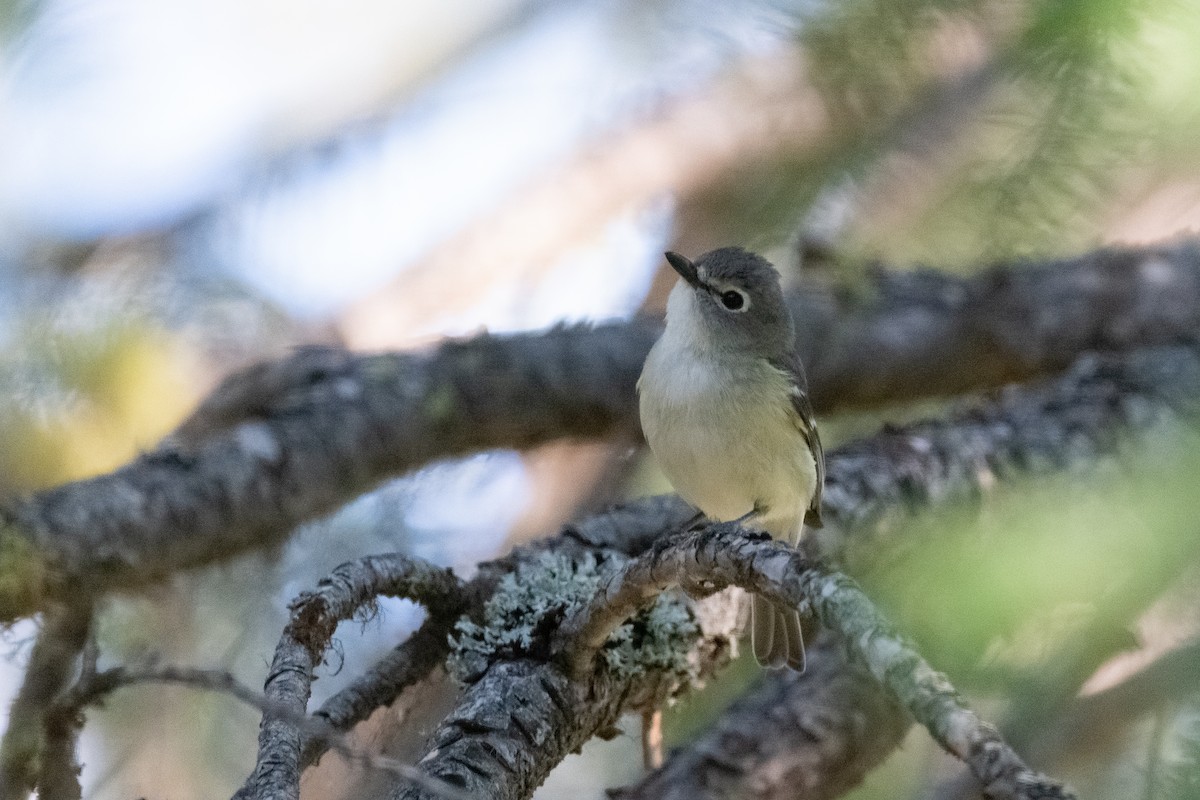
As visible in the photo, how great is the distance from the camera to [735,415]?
125 inches

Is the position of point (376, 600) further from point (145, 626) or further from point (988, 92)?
point (988, 92)

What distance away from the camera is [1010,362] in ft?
13.6

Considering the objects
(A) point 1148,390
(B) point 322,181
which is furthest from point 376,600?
(A) point 1148,390

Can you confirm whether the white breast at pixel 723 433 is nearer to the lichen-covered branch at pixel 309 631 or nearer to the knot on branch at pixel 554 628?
the knot on branch at pixel 554 628

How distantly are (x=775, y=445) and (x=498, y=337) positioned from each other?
110 cm

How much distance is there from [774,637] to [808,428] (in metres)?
0.63

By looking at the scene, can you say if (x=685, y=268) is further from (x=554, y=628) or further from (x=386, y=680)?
(x=386, y=680)

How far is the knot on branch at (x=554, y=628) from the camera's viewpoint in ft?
8.13

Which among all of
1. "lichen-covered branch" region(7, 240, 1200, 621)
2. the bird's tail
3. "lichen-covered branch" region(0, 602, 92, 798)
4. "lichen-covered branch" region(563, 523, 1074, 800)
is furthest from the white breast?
"lichen-covered branch" region(0, 602, 92, 798)

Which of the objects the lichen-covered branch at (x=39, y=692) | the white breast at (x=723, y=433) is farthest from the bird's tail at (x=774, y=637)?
the lichen-covered branch at (x=39, y=692)

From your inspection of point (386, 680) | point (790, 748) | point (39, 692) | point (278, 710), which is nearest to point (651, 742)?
point (790, 748)

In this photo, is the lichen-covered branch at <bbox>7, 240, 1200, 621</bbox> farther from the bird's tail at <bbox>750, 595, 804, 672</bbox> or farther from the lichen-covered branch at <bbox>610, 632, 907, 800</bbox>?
the lichen-covered branch at <bbox>610, 632, 907, 800</bbox>

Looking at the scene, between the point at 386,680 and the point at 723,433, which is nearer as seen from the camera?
the point at 386,680

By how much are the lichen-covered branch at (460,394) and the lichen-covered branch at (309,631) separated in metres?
0.79
